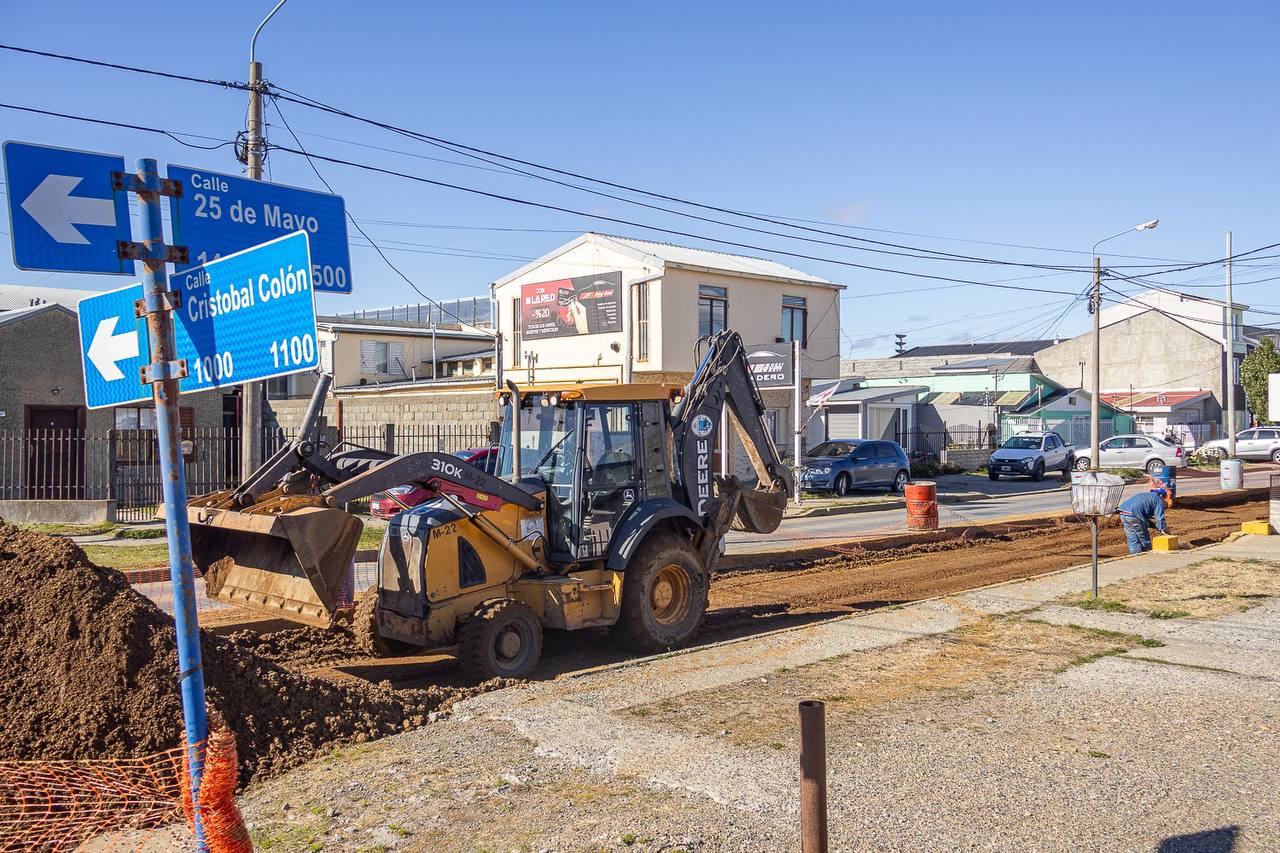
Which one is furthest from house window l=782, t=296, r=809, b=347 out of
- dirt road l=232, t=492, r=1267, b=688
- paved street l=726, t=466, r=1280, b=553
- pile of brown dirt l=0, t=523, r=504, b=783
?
pile of brown dirt l=0, t=523, r=504, b=783

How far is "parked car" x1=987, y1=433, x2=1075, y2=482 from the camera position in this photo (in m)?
37.0

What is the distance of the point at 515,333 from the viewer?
126 feet

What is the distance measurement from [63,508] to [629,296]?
18.2 meters

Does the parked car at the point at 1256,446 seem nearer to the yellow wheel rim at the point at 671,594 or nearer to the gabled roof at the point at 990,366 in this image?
the gabled roof at the point at 990,366

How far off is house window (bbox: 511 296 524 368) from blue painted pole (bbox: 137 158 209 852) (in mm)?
34034

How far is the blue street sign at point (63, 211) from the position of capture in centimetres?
485

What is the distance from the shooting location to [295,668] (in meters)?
8.94

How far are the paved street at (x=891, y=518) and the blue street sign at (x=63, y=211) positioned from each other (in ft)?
46.2

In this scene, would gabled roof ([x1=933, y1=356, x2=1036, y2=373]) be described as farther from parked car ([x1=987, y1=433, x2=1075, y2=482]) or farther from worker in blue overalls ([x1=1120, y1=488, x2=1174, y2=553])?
worker in blue overalls ([x1=1120, y1=488, x2=1174, y2=553])

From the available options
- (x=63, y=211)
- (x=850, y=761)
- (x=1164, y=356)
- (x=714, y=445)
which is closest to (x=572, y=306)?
(x=714, y=445)

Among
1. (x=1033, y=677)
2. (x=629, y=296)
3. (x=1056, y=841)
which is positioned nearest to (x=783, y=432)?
(x=629, y=296)

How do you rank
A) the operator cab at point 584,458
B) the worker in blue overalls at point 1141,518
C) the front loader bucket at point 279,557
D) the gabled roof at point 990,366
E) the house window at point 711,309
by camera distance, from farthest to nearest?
the gabled roof at point 990,366
the house window at point 711,309
the worker in blue overalls at point 1141,518
the operator cab at point 584,458
the front loader bucket at point 279,557

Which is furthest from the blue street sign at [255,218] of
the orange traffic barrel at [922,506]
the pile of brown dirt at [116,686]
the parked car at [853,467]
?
the parked car at [853,467]

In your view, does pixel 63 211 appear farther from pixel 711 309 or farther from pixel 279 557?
pixel 711 309
